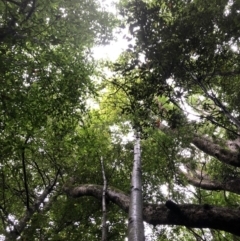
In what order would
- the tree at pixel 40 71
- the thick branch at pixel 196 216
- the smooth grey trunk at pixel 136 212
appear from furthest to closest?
the tree at pixel 40 71 < the thick branch at pixel 196 216 < the smooth grey trunk at pixel 136 212

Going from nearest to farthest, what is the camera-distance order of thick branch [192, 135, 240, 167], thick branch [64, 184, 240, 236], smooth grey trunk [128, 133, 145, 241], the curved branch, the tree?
1. smooth grey trunk [128, 133, 145, 241]
2. thick branch [64, 184, 240, 236]
3. the tree
4. thick branch [192, 135, 240, 167]
5. the curved branch

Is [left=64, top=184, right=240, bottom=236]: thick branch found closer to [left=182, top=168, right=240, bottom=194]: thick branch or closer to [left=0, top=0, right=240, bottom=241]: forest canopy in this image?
[left=0, top=0, right=240, bottom=241]: forest canopy

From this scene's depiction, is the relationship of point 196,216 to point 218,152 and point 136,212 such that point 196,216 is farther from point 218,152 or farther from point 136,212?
point 218,152

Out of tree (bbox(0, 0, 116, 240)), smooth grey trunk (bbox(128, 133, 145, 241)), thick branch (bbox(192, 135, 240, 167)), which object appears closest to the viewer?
smooth grey trunk (bbox(128, 133, 145, 241))

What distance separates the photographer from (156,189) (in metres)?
8.64

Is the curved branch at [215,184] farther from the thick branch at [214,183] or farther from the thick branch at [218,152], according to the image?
the thick branch at [218,152]

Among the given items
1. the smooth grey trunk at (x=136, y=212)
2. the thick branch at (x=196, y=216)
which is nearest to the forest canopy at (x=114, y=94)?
the thick branch at (x=196, y=216)

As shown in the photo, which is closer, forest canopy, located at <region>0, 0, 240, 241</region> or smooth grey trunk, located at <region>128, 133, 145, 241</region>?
smooth grey trunk, located at <region>128, 133, 145, 241</region>

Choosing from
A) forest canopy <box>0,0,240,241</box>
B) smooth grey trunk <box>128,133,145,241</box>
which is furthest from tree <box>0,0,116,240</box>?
smooth grey trunk <box>128,133,145,241</box>

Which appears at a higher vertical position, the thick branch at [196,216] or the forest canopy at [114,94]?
the forest canopy at [114,94]

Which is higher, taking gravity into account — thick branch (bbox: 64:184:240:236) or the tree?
the tree

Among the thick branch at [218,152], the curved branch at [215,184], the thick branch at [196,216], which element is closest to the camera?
the thick branch at [196,216]

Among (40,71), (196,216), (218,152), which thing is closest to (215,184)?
(218,152)

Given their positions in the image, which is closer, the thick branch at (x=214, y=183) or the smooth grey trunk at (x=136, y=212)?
the smooth grey trunk at (x=136, y=212)
